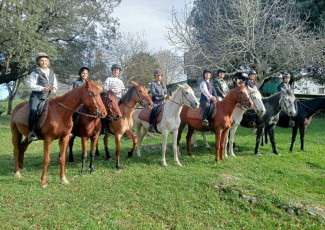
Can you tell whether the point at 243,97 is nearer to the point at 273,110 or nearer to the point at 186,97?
the point at 186,97

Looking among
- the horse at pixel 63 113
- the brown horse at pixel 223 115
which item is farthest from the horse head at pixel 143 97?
the brown horse at pixel 223 115

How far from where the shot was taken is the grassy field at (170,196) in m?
6.22

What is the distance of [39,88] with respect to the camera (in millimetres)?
7605

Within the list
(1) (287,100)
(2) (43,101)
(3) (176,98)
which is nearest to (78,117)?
(2) (43,101)

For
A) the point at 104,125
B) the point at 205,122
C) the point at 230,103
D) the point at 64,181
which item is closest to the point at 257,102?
the point at 230,103

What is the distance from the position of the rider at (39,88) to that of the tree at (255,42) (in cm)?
1355

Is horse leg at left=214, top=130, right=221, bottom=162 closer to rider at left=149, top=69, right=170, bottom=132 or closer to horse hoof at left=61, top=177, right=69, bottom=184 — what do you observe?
rider at left=149, top=69, right=170, bottom=132

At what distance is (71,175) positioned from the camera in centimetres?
849

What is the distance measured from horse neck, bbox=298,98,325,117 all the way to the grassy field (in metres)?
2.67

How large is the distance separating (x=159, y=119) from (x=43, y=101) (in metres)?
3.56

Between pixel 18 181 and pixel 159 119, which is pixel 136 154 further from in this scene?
pixel 18 181

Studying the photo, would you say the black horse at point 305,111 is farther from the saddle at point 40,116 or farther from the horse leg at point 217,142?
the saddle at point 40,116

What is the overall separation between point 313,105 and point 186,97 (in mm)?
5904

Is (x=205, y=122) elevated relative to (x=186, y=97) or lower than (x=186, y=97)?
lower
